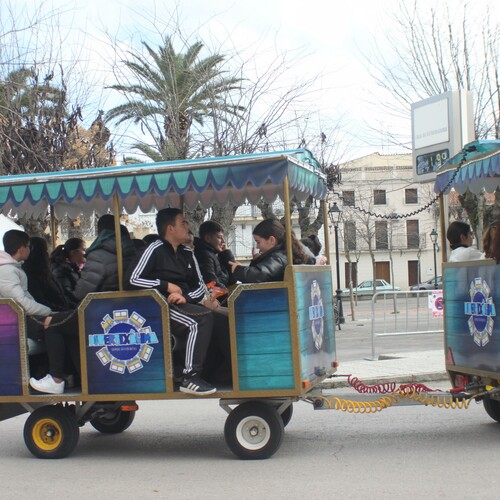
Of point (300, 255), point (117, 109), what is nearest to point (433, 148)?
point (117, 109)

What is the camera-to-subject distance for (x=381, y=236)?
211ft

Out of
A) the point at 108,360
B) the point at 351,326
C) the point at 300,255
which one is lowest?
the point at 351,326

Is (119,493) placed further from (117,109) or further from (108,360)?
(117,109)

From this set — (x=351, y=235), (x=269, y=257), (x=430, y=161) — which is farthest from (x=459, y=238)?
(x=351, y=235)

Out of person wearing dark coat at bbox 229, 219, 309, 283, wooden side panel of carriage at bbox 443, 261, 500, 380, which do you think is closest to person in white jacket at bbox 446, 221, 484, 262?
wooden side panel of carriage at bbox 443, 261, 500, 380

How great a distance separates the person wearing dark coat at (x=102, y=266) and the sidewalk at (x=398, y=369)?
4.60 metres

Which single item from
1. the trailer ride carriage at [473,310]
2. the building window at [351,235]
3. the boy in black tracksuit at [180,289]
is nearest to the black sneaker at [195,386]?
the boy in black tracksuit at [180,289]

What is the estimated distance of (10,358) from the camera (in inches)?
283

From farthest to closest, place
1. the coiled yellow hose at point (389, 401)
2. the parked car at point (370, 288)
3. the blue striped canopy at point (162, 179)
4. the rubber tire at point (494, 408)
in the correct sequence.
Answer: the parked car at point (370, 288) < the rubber tire at point (494, 408) < the coiled yellow hose at point (389, 401) < the blue striped canopy at point (162, 179)

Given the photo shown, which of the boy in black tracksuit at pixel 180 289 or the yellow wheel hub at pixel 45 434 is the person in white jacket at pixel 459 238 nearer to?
the boy in black tracksuit at pixel 180 289

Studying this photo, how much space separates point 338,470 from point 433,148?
1070 cm

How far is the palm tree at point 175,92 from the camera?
18.3m

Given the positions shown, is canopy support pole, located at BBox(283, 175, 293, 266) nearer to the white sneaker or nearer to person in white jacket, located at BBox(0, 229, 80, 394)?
person in white jacket, located at BBox(0, 229, 80, 394)

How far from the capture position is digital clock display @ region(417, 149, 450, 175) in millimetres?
15344
